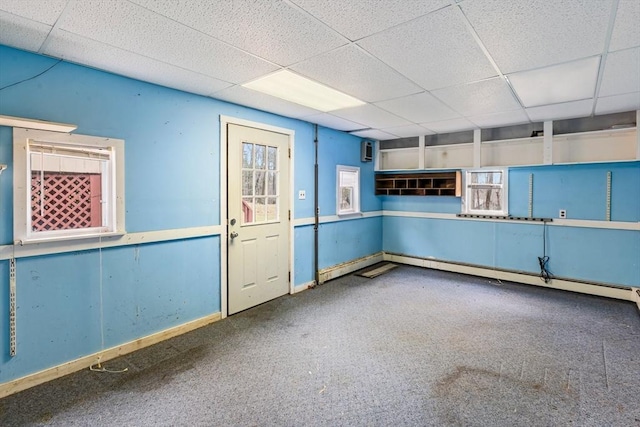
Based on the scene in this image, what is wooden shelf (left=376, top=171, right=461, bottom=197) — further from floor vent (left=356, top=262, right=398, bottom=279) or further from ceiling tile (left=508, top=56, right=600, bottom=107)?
ceiling tile (left=508, top=56, right=600, bottom=107)

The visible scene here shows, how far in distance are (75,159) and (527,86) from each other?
3976 mm

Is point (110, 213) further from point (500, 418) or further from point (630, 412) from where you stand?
point (630, 412)

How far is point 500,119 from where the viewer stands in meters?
4.34

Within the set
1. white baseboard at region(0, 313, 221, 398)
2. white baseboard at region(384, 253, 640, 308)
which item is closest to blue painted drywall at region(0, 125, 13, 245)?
white baseboard at region(0, 313, 221, 398)

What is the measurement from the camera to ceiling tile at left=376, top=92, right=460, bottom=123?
338cm

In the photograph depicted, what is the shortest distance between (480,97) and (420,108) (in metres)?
0.65

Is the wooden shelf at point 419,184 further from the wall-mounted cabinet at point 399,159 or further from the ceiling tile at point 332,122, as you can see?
the ceiling tile at point 332,122

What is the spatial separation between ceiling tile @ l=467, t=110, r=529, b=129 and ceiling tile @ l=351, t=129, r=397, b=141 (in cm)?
140

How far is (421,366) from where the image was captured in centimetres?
258

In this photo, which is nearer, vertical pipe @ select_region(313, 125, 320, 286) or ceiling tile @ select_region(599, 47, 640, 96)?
ceiling tile @ select_region(599, 47, 640, 96)

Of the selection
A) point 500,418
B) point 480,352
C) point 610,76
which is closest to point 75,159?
→ point 500,418

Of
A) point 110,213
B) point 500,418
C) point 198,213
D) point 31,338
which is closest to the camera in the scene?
point 500,418

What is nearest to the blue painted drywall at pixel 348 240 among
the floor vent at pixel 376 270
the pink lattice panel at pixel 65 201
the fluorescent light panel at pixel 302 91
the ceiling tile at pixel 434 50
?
the floor vent at pixel 376 270

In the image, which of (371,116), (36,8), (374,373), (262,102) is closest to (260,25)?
(36,8)
